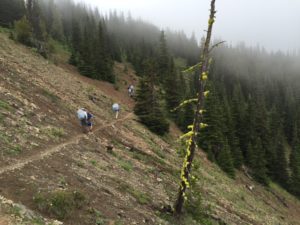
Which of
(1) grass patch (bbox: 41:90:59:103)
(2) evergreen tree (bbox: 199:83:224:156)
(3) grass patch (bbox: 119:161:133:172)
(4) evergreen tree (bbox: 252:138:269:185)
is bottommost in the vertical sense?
(4) evergreen tree (bbox: 252:138:269:185)

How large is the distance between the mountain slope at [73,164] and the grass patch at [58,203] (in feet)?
0.11

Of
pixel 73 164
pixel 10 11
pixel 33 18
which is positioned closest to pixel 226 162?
pixel 73 164

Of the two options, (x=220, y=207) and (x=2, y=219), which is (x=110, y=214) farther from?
(x=220, y=207)

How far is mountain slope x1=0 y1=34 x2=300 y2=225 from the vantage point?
12.7 metres

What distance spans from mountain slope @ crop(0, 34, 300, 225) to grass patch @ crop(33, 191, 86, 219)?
0.03 m

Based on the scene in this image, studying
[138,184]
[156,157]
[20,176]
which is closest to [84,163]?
[138,184]

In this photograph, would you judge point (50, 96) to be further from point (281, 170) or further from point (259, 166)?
point (281, 170)

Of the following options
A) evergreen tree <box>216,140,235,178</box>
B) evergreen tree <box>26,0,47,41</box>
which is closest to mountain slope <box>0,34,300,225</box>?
evergreen tree <box>216,140,235,178</box>

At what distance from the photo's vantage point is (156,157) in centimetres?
2888

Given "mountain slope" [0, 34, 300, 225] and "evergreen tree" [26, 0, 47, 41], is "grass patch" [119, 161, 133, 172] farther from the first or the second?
"evergreen tree" [26, 0, 47, 41]

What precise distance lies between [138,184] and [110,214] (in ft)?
19.3

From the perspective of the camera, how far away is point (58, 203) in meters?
12.3

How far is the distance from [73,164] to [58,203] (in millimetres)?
5138

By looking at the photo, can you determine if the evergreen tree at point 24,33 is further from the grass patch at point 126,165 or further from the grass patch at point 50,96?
the grass patch at point 126,165
